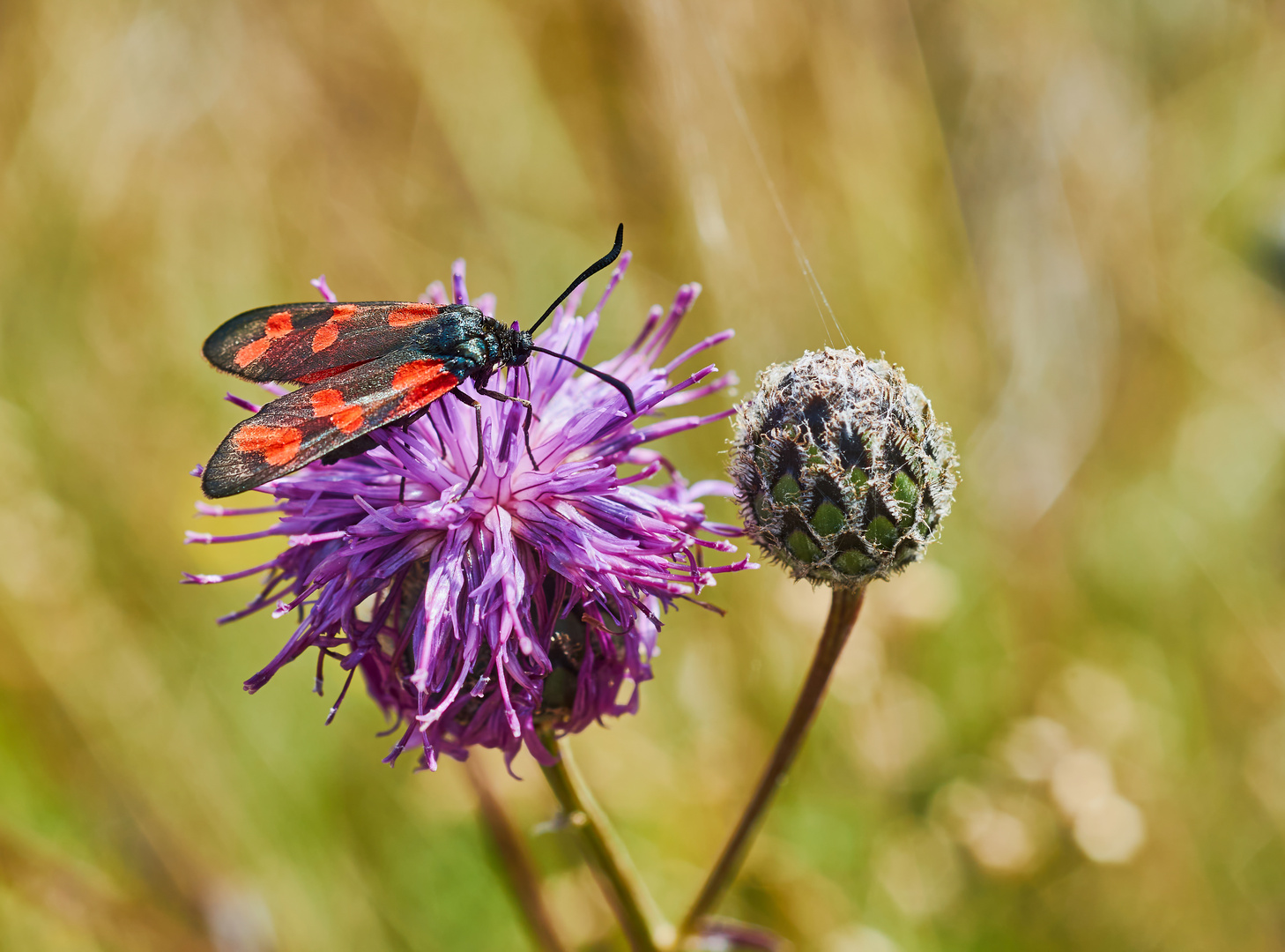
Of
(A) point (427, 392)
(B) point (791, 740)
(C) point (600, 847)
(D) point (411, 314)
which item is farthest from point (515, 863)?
(D) point (411, 314)

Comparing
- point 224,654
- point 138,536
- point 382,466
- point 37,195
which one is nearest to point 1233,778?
point 382,466

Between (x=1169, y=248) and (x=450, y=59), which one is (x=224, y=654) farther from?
(x=1169, y=248)

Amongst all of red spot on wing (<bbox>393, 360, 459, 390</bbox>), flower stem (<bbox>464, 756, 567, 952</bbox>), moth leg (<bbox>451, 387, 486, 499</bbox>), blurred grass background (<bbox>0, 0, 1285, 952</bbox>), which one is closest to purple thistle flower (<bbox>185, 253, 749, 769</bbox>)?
moth leg (<bbox>451, 387, 486, 499</bbox>)

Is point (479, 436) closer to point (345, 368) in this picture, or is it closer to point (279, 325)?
point (345, 368)

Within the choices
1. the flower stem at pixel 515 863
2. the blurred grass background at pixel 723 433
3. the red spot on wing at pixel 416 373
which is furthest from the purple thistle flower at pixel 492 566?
the blurred grass background at pixel 723 433

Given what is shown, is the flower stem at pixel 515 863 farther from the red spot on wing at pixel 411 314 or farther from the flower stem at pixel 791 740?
the red spot on wing at pixel 411 314

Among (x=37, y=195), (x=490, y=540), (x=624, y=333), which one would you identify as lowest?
(x=490, y=540)

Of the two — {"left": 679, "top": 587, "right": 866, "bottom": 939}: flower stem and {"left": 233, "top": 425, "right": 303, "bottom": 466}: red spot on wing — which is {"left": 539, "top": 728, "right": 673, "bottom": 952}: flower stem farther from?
{"left": 233, "top": 425, "right": 303, "bottom": 466}: red spot on wing
